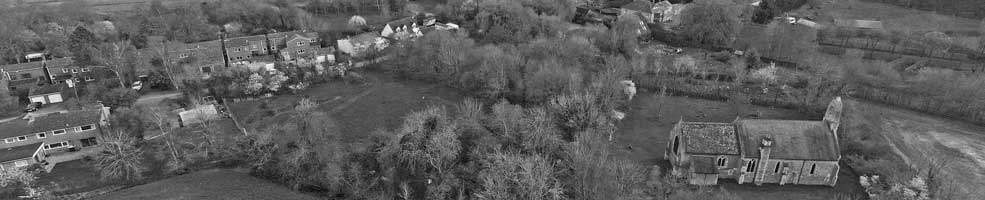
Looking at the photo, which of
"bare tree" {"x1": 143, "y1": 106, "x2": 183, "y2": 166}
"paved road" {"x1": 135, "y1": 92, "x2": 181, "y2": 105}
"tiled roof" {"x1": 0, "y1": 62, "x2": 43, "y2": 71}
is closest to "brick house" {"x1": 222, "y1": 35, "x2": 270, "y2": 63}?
"paved road" {"x1": 135, "y1": 92, "x2": 181, "y2": 105}

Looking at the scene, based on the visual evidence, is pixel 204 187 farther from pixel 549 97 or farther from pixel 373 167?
pixel 549 97

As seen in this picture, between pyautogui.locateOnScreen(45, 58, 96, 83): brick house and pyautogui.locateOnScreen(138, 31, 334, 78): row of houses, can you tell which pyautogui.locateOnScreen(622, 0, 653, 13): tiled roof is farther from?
pyautogui.locateOnScreen(45, 58, 96, 83): brick house

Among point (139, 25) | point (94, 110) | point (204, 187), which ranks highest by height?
point (139, 25)

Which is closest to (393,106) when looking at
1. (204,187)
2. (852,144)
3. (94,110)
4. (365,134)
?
(365,134)

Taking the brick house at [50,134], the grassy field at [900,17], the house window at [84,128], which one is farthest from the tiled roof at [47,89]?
the grassy field at [900,17]

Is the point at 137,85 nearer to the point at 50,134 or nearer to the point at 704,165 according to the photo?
the point at 50,134
